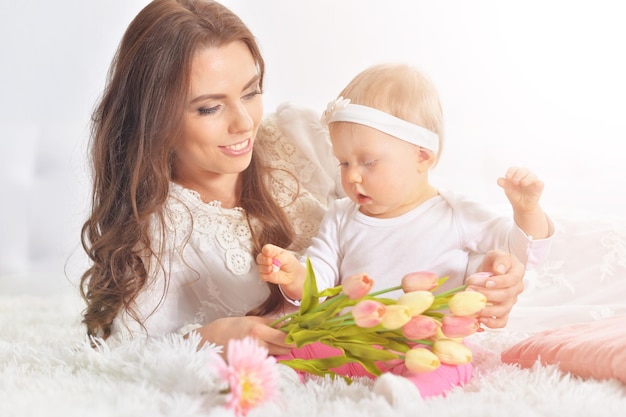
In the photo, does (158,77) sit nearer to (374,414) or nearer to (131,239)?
(131,239)

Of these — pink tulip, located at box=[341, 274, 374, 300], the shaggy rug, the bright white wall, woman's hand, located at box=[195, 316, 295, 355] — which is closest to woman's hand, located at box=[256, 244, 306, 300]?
woman's hand, located at box=[195, 316, 295, 355]

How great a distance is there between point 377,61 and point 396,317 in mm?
2502

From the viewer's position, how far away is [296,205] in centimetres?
238

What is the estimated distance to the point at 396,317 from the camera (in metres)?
1.41

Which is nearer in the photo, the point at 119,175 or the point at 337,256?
the point at 337,256

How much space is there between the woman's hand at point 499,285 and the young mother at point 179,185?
1.99 feet

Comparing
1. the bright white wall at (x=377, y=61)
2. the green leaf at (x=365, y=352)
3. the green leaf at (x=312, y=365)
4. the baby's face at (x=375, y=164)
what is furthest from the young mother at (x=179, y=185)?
the bright white wall at (x=377, y=61)

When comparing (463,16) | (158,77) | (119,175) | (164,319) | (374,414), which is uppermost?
(463,16)

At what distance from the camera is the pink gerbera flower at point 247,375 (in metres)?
1.40

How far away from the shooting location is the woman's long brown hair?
204 centimetres

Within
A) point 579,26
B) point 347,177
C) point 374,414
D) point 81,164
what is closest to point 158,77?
point 347,177

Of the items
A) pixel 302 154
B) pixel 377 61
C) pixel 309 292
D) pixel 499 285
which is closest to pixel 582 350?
pixel 499 285

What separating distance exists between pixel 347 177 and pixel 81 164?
6.37 feet

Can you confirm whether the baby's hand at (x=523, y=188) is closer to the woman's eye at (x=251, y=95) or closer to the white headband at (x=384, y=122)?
the white headband at (x=384, y=122)
